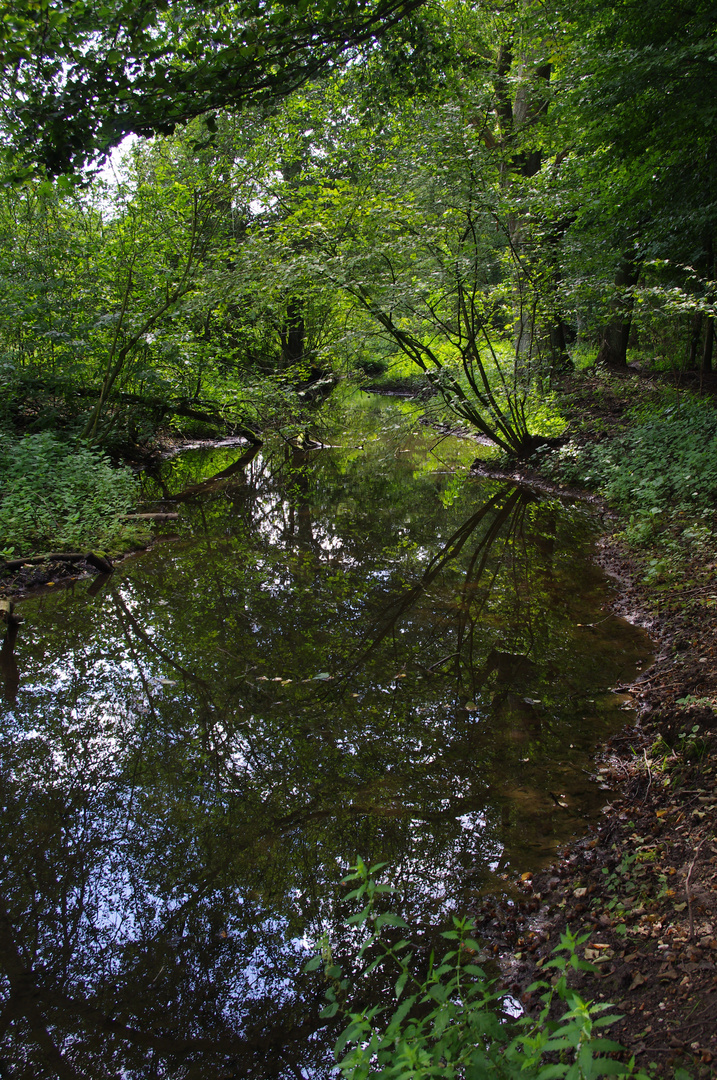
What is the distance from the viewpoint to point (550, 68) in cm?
1527

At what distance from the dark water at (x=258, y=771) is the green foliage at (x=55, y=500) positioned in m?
0.87

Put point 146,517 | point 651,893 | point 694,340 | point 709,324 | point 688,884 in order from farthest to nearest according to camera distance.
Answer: point 694,340 < point 709,324 < point 146,517 < point 651,893 < point 688,884

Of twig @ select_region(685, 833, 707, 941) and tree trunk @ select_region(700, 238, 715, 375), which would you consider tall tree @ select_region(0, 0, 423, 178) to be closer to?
twig @ select_region(685, 833, 707, 941)

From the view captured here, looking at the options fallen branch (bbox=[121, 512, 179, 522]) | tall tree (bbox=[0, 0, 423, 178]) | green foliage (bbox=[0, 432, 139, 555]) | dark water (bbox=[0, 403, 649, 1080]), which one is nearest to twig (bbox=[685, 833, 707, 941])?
dark water (bbox=[0, 403, 649, 1080])

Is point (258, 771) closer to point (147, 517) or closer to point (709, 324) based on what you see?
point (147, 517)

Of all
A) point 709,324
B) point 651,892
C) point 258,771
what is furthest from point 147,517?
point 709,324

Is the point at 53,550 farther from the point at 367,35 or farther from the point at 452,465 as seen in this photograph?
the point at 452,465

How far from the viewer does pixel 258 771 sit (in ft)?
15.1

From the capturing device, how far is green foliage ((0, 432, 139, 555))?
849cm

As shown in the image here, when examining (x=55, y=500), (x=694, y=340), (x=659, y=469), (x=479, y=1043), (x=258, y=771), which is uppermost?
(x=694, y=340)

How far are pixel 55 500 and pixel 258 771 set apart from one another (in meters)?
6.19

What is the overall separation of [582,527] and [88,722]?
7.65 m

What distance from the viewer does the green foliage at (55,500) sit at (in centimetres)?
849

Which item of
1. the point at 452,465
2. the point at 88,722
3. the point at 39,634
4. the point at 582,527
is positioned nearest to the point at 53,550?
the point at 39,634
